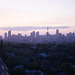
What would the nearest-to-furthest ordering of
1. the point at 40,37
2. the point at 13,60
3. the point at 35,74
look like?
the point at 35,74
the point at 13,60
the point at 40,37

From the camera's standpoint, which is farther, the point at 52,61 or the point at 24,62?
the point at 52,61

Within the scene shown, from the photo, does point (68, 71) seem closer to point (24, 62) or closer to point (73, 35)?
point (24, 62)

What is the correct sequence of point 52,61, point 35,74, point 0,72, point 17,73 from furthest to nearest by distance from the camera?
1. point 52,61
2. point 35,74
3. point 17,73
4. point 0,72

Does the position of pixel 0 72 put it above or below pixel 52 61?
above

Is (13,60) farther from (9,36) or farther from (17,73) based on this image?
(9,36)

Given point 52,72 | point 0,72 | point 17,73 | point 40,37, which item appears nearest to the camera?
point 0,72

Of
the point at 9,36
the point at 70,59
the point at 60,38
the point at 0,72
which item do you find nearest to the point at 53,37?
the point at 60,38

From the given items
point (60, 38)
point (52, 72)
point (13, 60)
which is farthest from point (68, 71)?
point (60, 38)

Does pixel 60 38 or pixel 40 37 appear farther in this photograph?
pixel 40 37

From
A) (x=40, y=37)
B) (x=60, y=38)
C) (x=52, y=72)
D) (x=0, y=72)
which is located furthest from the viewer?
(x=40, y=37)
